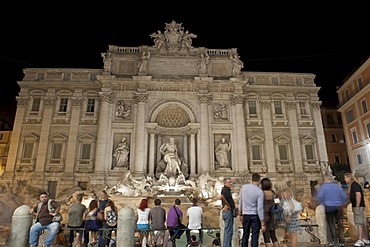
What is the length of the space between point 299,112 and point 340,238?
21.2 meters

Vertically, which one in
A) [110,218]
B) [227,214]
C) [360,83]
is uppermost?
[360,83]

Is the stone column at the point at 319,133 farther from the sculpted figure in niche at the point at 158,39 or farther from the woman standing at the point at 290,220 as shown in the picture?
the woman standing at the point at 290,220

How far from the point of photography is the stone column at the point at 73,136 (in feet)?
81.6

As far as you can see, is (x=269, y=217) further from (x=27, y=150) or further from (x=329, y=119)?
(x=329, y=119)

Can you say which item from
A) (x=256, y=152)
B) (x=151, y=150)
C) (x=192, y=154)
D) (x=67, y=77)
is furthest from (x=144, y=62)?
(x=256, y=152)

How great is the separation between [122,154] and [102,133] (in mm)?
2604

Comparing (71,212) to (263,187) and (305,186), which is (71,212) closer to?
(263,187)

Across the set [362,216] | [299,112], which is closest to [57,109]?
[299,112]

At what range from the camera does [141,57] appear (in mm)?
26828

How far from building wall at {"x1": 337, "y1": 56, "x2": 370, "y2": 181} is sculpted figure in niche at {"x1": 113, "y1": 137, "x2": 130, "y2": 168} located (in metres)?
23.1

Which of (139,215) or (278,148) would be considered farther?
(278,148)

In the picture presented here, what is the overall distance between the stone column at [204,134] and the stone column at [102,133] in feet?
27.5

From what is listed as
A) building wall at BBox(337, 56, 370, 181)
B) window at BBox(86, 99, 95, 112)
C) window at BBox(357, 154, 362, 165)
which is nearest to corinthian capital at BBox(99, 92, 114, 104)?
window at BBox(86, 99, 95, 112)

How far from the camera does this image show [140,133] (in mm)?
24625
